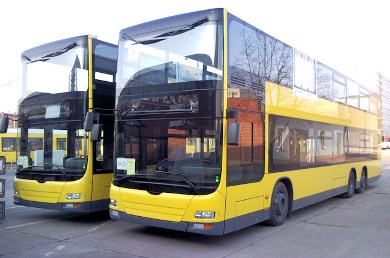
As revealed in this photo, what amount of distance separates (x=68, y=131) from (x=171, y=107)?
9.27 ft

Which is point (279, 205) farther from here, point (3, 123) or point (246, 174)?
point (3, 123)

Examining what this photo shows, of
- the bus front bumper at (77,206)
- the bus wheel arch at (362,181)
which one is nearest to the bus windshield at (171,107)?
the bus front bumper at (77,206)

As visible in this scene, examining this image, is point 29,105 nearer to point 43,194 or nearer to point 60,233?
point 43,194

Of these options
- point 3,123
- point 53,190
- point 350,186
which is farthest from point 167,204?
point 350,186

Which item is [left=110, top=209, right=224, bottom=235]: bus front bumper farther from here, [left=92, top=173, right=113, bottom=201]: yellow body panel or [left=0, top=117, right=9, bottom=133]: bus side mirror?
[left=0, top=117, right=9, bottom=133]: bus side mirror

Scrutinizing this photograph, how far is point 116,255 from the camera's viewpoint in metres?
6.16

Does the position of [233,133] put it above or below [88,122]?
below

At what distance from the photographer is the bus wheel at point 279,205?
26.4 ft

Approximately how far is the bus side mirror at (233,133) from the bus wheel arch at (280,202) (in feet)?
7.85

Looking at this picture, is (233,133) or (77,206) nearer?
(233,133)

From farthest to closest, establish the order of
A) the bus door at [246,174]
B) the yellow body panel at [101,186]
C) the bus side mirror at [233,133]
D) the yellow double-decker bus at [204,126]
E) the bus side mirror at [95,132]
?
the yellow body panel at [101,186], the bus side mirror at [95,132], the bus door at [246,174], the yellow double-decker bus at [204,126], the bus side mirror at [233,133]

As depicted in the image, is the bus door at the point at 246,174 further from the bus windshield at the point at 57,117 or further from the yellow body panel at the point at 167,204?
the bus windshield at the point at 57,117

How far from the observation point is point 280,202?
27.2 feet

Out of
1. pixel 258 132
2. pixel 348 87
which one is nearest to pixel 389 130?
pixel 348 87
